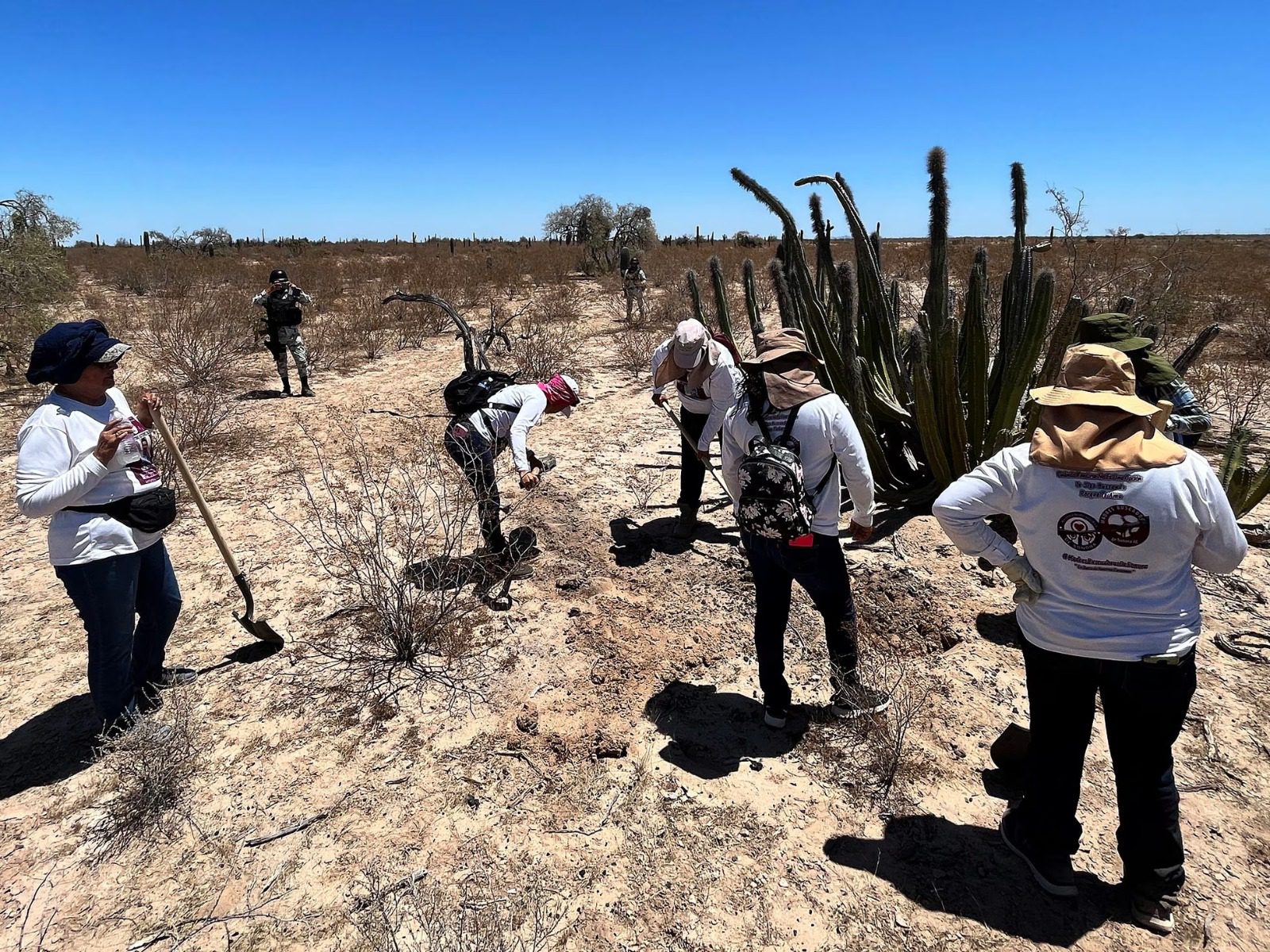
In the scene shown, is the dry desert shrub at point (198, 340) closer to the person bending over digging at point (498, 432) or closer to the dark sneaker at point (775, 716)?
the person bending over digging at point (498, 432)

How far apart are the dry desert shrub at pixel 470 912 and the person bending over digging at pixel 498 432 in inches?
73.0

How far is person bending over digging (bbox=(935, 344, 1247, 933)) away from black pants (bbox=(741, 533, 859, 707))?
651mm

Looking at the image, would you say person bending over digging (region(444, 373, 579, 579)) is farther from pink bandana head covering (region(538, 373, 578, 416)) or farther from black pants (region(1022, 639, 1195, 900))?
black pants (region(1022, 639, 1195, 900))

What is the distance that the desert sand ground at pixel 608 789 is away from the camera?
214 centimetres

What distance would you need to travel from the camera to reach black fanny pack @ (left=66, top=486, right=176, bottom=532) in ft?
8.55

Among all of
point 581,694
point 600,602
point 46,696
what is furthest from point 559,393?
point 46,696

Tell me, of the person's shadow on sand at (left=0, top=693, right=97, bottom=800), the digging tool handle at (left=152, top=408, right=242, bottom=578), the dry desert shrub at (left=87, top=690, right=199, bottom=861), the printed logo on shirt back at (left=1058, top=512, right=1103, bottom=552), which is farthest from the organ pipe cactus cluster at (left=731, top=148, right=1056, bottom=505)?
the person's shadow on sand at (left=0, top=693, right=97, bottom=800)

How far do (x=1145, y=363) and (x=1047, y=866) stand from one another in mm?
1786

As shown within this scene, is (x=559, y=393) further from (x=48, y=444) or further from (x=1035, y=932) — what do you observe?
(x=1035, y=932)

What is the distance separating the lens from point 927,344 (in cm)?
423

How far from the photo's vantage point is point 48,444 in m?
2.44

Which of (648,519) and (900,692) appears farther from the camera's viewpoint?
(648,519)

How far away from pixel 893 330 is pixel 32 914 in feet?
17.6

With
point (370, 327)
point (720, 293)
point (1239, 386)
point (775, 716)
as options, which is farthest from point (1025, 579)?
point (370, 327)
